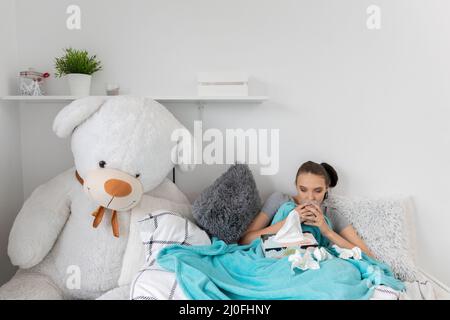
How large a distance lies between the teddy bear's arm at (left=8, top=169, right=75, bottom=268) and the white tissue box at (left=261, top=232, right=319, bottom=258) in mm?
832

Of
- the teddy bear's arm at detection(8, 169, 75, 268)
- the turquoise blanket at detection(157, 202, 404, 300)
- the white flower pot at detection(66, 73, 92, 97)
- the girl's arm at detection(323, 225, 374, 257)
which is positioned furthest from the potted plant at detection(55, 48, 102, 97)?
the girl's arm at detection(323, 225, 374, 257)

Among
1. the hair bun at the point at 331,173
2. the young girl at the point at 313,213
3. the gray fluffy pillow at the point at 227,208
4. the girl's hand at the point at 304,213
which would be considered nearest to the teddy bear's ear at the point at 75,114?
the gray fluffy pillow at the point at 227,208

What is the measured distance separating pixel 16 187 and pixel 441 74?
217 centimetres

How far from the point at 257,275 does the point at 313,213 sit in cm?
39

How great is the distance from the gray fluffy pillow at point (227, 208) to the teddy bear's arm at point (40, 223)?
21.3 inches

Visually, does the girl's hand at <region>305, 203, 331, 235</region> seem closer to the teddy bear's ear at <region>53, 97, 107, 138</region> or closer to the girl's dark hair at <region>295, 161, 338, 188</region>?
the girl's dark hair at <region>295, 161, 338, 188</region>

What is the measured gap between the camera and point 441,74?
1764mm

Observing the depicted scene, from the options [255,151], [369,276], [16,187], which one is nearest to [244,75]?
[255,151]

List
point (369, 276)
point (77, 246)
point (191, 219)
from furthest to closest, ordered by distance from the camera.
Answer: point (191, 219) → point (77, 246) → point (369, 276)

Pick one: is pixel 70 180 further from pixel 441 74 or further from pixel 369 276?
pixel 441 74

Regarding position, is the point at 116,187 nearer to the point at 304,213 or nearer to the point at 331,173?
the point at 304,213

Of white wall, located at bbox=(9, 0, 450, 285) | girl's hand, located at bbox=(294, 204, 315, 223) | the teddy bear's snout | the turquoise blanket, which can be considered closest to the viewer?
the turquoise blanket

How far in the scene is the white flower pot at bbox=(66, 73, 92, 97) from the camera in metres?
1.56

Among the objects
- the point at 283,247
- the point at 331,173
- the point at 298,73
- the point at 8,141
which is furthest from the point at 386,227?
the point at 8,141
